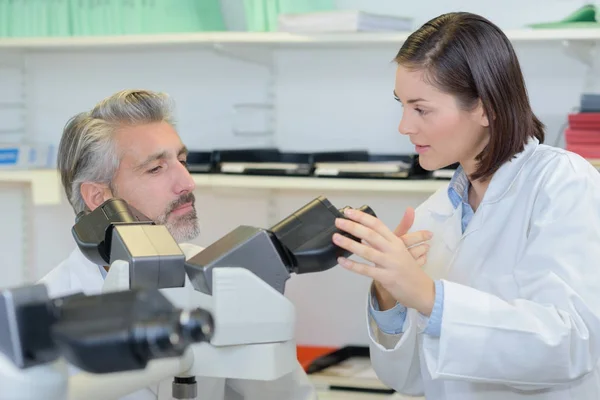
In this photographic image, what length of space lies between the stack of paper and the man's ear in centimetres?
62

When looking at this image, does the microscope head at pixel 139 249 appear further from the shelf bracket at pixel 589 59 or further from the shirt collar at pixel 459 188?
the shelf bracket at pixel 589 59

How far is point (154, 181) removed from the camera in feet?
5.47

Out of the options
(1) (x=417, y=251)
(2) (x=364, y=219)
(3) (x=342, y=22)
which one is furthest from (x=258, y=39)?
(2) (x=364, y=219)

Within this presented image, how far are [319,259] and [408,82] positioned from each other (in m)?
0.44

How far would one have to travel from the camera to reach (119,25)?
2.23 metres

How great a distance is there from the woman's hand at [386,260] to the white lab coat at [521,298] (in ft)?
0.14

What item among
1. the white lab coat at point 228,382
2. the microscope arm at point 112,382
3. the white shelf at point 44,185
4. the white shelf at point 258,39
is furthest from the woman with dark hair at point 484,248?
the white shelf at point 44,185

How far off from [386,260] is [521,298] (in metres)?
0.26

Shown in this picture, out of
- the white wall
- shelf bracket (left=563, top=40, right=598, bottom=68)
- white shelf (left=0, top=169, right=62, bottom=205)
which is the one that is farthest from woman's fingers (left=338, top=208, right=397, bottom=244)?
white shelf (left=0, top=169, right=62, bottom=205)

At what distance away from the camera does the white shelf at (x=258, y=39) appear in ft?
6.12

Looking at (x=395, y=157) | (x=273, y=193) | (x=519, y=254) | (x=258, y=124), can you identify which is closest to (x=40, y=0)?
(x=258, y=124)

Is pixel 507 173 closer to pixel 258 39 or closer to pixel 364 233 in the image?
pixel 364 233

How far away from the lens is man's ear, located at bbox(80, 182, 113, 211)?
5.50ft

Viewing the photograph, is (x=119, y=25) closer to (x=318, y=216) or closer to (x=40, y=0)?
(x=40, y=0)
